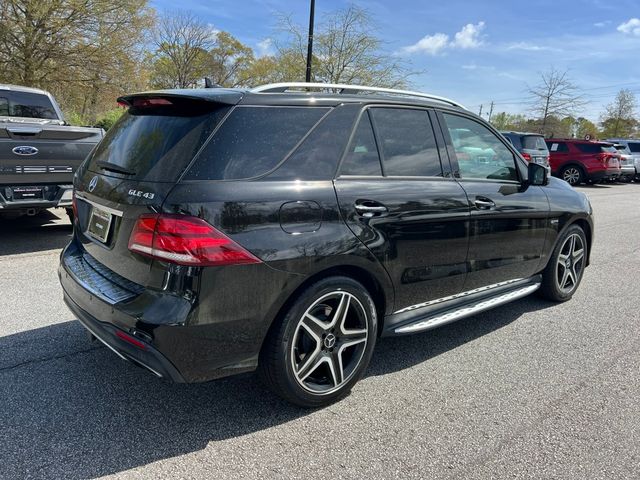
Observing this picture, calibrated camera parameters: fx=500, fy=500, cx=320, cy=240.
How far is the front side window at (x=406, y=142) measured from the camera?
10.3ft

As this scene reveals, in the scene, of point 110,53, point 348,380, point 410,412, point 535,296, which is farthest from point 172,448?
point 110,53

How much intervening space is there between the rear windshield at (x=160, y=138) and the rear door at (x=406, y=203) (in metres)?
0.80

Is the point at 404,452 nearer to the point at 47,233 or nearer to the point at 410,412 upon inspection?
the point at 410,412

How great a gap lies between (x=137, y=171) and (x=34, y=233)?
505 centimetres

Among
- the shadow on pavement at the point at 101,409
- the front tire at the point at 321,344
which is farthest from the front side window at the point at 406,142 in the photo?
the shadow on pavement at the point at 101,409

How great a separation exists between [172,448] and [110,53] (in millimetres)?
20601

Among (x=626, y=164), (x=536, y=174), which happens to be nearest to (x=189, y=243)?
(x=536, y=174)

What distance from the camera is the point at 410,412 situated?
289 centimetres

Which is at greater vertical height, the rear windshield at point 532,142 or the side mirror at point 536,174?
the rear windshield at point 532,142

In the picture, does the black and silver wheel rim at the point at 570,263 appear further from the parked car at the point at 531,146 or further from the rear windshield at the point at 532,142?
the rear windshield at the point at 532,142

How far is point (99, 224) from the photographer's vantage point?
2828 mm

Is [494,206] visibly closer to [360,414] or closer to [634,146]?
[360,414]

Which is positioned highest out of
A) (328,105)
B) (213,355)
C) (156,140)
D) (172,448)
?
(328,105)

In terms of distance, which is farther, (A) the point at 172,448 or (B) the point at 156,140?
(B) the point at 156,140
